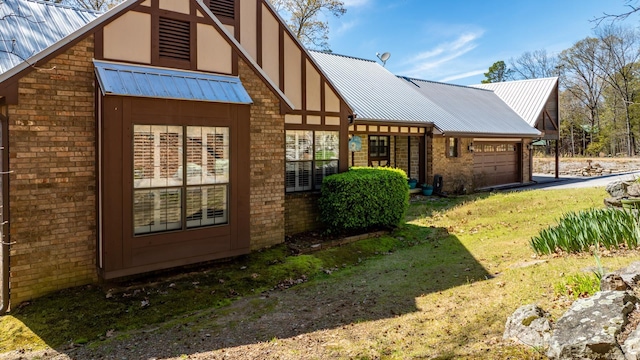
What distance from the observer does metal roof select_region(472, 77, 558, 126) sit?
85.4 ft

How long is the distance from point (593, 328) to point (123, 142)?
6.47m

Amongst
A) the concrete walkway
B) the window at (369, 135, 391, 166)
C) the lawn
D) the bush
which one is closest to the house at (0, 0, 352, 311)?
the lawn

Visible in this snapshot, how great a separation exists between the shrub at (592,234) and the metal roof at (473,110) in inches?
425

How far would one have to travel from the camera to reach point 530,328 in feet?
13.4

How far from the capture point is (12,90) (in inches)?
239

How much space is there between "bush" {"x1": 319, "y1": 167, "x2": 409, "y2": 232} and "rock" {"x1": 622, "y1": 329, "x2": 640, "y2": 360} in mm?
7212

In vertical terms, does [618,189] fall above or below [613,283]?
above

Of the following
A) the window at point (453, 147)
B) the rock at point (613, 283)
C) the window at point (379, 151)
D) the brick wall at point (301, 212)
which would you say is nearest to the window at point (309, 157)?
the brick wall at point (301, 212)

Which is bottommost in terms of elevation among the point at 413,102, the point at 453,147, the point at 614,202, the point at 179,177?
the point at 614,202

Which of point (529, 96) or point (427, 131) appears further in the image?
point (529, 96)

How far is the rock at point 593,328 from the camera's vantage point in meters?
3.32

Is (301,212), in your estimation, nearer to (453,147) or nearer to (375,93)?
(375,93)

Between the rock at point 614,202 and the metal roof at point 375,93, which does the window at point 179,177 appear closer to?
the metal roof at point 375,93

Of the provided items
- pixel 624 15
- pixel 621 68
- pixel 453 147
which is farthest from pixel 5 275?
pixel 621 68
